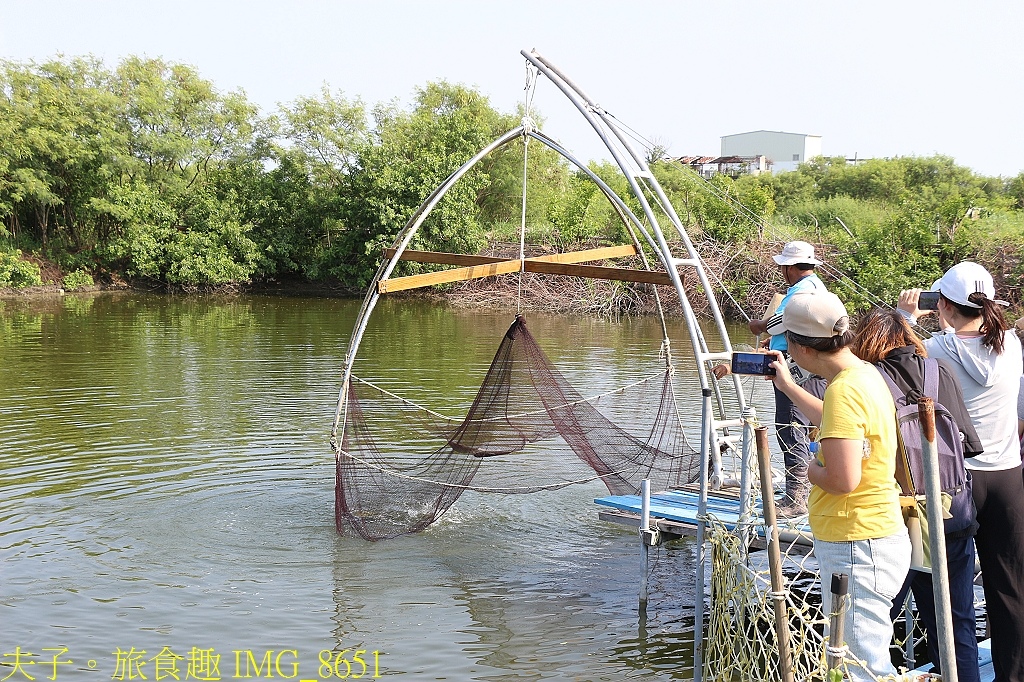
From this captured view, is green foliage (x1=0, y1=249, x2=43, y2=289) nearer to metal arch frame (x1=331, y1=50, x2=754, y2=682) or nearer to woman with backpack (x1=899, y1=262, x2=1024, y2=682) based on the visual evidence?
metal arch frame (x1=331, y1=50, x2=754, y2=682)

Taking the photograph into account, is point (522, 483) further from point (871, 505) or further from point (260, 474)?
point (871, 505)

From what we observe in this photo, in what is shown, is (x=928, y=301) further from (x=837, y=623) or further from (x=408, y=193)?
(x=408, y=193)

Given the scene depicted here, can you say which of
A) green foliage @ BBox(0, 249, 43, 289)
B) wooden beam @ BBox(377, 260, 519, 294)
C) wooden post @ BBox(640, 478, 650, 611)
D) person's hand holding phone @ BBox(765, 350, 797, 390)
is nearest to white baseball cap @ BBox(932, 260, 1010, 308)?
person's hand holding phone @ BBox(765, 350, 797, 390)

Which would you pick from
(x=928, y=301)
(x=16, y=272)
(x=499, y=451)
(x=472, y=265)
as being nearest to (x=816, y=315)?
(x=928, y=301)

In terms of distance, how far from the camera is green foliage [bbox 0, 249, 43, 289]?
94.3 feet

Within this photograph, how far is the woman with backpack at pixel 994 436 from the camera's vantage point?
3.64 metres

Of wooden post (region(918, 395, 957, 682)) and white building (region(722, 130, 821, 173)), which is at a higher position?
white building (region(722, 130, 821, 173))

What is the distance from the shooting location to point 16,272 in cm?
2938

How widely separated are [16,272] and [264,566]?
86.6 feet

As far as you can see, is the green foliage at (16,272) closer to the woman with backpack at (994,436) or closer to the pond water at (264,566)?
the pond water at (264,566)

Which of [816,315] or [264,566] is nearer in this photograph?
[816,315]

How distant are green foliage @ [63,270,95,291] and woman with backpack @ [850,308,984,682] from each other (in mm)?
31429

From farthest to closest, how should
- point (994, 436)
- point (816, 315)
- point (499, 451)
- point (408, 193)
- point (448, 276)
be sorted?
point (408, 193) < point (499, 451) < point (448, 276) < point (994, 436) < point (816, 315)

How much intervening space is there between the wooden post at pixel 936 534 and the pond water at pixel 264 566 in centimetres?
269
